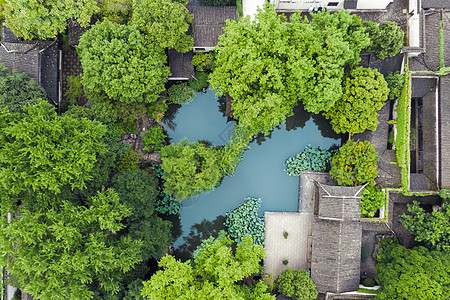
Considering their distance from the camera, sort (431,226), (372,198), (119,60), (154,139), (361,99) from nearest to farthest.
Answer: (119,60) → (361,99) → (431,226) → (372,198) → (154,139)

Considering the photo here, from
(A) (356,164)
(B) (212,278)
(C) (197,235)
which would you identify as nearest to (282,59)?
(A) (356,164)

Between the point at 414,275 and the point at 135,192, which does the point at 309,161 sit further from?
the point at 135,192

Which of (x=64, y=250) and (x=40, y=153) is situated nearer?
(x=40, y=153)

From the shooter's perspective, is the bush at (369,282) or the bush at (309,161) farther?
the bush at (309,161)

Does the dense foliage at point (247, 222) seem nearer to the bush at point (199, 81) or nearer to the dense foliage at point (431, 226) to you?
the bush at point (199, 81)

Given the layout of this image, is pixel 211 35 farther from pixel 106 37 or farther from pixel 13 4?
pixel 13 4

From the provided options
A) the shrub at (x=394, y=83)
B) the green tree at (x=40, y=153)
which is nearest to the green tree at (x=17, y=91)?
the green tree at (x=40, y=153)
